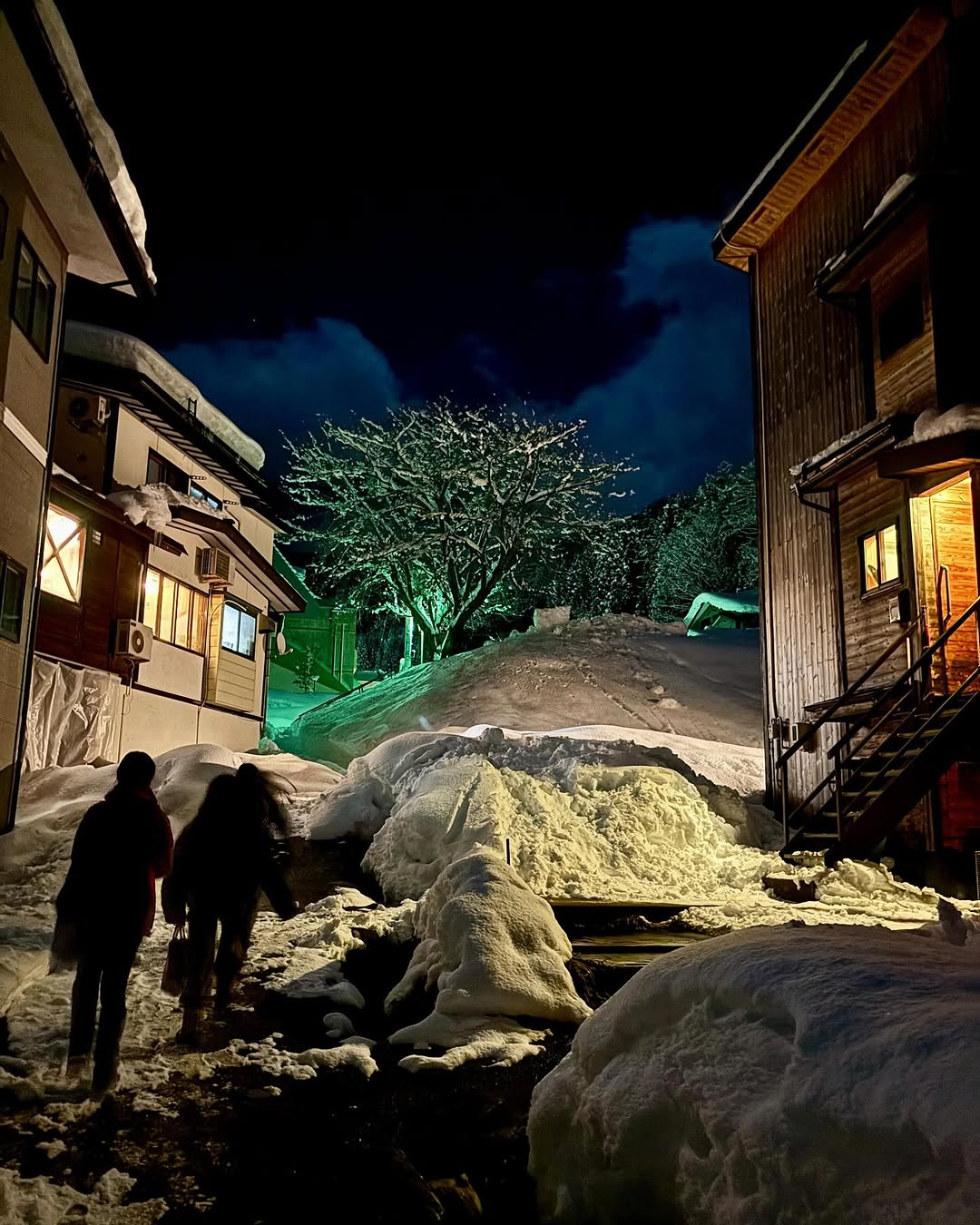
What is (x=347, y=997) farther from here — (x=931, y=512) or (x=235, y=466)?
(x=235, y=466)

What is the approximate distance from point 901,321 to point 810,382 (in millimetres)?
2267

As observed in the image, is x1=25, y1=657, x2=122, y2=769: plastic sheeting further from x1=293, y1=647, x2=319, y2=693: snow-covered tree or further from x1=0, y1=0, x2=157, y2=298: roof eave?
→ x1=293, y1=647, x2=319, y2=693: snow-covered tree

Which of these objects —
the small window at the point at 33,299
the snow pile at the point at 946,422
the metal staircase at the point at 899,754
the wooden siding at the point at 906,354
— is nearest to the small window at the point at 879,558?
the metal staircase at the point at 899,754

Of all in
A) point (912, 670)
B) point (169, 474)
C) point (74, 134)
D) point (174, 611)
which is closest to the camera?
point (74, 134)

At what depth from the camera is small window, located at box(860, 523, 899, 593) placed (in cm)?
1270

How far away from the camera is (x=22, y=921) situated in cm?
751

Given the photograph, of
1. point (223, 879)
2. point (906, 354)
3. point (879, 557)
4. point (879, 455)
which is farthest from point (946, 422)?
point (223, 879)

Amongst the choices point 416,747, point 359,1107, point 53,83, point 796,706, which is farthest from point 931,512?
point 53,83

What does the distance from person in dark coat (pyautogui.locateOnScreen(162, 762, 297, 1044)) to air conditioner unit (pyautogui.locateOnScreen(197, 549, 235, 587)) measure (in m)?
15.2

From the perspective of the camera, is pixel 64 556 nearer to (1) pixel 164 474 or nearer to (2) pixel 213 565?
(1) pixel 164 474

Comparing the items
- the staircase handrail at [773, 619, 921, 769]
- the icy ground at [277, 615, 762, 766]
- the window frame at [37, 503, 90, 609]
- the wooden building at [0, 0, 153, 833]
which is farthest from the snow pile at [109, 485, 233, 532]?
the staircase handrail at [773, 619, 921, 769]

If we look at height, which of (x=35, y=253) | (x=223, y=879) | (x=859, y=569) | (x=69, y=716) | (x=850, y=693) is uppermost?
(x=35, y=253)

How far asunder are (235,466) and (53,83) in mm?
14765

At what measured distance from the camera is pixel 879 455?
12375 millimetres
